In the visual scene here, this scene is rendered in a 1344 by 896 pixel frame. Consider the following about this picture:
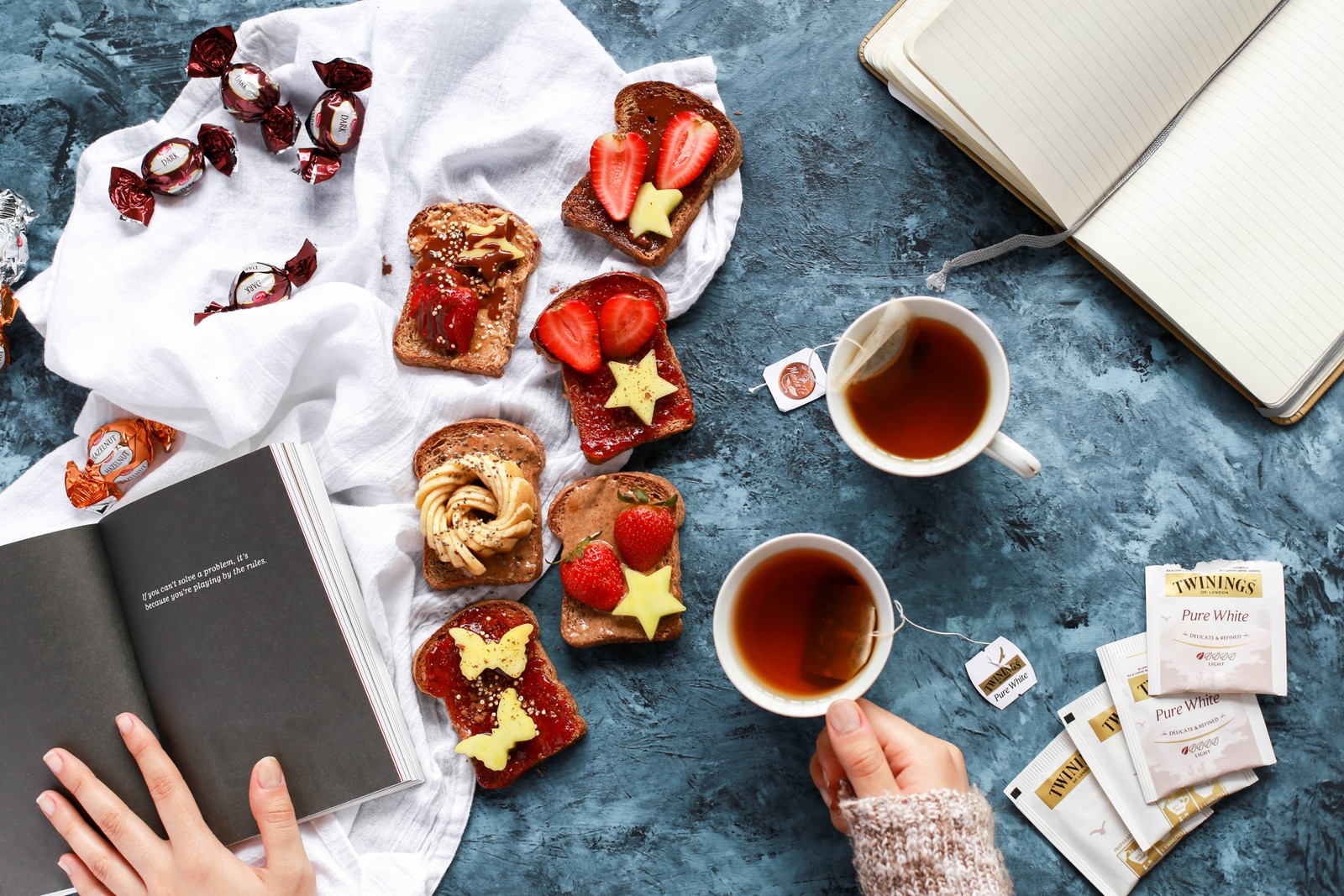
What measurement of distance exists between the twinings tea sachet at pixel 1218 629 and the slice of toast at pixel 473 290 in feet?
4.35

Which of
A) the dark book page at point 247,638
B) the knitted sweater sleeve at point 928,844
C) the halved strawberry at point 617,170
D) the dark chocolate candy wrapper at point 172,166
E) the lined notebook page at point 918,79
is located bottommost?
the dark book page at point 247,638

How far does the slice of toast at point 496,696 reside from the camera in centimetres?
160

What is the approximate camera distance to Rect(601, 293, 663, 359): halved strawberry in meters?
1.59

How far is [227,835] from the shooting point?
5.16ft

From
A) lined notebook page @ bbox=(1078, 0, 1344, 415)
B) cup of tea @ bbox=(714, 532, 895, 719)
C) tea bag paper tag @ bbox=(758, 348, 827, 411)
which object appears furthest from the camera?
tea bag paper tag @ bbox=(758, 348, 827, 411)

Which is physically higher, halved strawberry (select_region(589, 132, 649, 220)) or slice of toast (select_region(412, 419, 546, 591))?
halved strawberry (select_region(589, 132, 649, 220))

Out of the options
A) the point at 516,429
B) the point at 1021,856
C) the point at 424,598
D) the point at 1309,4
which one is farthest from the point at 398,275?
the point at 1309,4

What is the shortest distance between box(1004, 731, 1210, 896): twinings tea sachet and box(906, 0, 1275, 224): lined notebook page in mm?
1048

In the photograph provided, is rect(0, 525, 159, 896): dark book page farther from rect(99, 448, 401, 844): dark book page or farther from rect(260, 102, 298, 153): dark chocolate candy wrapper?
rect(260, 102, 298, 153): dark chocolate candy wrapper

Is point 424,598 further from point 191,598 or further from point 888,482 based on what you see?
point 888,482

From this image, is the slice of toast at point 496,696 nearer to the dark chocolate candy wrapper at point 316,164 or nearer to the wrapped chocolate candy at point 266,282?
the wrapped chocolate candy at point 266,282

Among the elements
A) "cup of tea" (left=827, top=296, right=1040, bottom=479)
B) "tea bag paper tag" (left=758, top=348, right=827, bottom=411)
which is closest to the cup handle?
"cup of tea" (left=827, top=296, right=1040, bottom=479)

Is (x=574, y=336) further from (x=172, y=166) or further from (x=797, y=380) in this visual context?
(x=172, y=166)

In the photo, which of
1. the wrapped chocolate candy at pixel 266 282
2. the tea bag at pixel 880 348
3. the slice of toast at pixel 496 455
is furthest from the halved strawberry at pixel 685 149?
the wrapped chocolate candy at pixel 266 282
